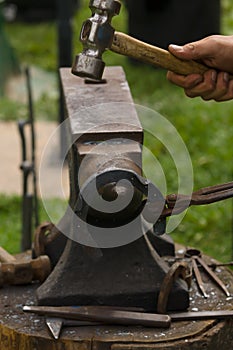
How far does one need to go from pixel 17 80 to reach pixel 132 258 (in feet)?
20.6

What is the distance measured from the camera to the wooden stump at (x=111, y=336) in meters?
3.11

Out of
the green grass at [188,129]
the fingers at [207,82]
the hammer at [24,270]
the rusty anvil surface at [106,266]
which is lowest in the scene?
the green grass at [188,129]

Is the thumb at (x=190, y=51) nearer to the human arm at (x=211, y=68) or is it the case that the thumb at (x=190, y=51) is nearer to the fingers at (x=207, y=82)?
the human arm at (x=211, y=68)

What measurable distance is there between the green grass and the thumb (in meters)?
2.58

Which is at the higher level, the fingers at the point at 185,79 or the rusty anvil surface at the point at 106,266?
the fingers at the point at 185,79

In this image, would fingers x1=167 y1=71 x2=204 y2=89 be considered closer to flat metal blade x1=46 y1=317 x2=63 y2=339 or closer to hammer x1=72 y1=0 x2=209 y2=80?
hammer x1=72 y1=0 x2=209 y2=80

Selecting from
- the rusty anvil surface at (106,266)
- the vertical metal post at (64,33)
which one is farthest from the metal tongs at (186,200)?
the vertical metal post at (64,33)

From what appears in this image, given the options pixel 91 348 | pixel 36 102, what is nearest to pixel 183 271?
pixel 91 348

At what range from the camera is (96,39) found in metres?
3.28

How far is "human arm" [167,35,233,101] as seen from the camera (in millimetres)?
3434

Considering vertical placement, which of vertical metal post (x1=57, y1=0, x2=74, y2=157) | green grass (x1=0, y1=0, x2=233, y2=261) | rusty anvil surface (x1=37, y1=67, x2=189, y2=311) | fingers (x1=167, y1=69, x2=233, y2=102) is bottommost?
green grass (x1=0, y1=0, x2=233, y2=261)

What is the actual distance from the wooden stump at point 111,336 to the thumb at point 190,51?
89 centimetres

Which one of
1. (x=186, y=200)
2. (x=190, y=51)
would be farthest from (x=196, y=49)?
(x=186, y=200)

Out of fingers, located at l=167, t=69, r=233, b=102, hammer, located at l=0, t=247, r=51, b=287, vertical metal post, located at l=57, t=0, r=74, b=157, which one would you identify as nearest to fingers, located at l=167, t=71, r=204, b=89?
fingers, located at l=167, t=69, r=233, b=102
